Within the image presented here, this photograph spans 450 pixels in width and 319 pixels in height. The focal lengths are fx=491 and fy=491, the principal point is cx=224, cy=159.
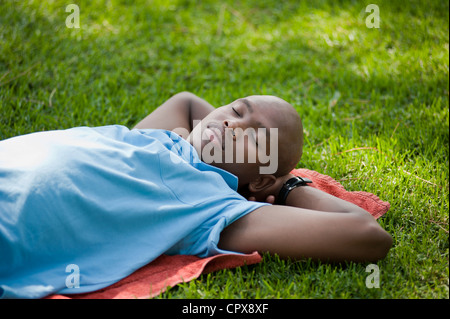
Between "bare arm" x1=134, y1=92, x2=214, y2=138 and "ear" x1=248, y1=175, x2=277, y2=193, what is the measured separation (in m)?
0.68

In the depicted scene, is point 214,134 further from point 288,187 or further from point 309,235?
point 309,235

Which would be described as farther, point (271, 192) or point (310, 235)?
point (271, 192)

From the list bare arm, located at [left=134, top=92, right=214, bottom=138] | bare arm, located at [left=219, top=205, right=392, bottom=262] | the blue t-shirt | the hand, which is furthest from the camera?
bare arm, located at [left=134, top=92, right=214, bottom=138]

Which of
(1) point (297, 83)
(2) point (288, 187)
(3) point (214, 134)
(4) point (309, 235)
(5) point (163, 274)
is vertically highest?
(1) point (297, 83)

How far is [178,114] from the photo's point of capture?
3.02m

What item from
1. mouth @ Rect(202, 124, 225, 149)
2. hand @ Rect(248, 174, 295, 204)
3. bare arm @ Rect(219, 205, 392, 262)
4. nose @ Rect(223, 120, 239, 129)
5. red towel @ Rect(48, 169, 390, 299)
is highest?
nose @ Rect(223, 120, 239, 129)

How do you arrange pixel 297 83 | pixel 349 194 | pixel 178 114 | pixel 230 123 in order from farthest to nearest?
pixel 297 83
pixel 178 114
pixel 349 194
pixel 230 123

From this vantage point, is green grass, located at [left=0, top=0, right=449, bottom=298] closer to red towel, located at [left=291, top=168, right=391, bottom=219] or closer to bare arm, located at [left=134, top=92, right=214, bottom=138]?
red towel, located at [left=291, top=168, right=391, bottom=219]

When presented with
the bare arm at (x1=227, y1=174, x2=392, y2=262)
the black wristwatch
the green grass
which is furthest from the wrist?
the green grass

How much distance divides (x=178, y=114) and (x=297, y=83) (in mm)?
1346

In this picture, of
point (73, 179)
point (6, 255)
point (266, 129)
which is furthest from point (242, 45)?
point (6, 255)

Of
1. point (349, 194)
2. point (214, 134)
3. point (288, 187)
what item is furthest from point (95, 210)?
point (349, 194)

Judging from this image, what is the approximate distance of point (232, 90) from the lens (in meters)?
3.81

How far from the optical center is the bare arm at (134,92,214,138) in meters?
2.93
